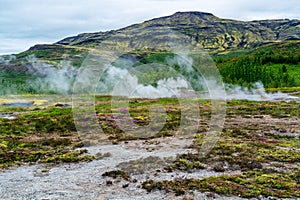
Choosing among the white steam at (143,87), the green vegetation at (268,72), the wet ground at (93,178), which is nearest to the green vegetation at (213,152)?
the wet ground at (93,178)

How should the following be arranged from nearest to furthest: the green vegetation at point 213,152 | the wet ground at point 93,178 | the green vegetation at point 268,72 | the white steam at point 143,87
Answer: the wet ground at point 93,178 < the green vegetation at point 213,152 < the white steam at point 143,87 < the green vegetation at point 268,72

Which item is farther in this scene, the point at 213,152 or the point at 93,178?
the point at 213,152

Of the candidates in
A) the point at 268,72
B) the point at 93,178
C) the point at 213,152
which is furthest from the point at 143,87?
the point at 93,178

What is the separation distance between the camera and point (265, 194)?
17391 millimetres

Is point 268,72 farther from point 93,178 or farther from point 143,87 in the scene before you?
point 93,178

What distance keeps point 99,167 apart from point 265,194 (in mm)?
13019

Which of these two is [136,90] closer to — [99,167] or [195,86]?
[195,86]

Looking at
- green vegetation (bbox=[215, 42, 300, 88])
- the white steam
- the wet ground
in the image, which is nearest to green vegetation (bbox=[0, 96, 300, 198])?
the wet ground

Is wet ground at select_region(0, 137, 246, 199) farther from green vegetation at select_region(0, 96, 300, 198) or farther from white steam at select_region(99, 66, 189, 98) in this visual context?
white steam at select_region(99, 66, 189, 98)

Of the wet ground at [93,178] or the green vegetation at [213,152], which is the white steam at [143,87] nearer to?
the green vegetation at [213,152]

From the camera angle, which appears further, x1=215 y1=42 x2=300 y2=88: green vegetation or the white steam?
x1=215 y1=42 x2=300 y2=88: green vegetation

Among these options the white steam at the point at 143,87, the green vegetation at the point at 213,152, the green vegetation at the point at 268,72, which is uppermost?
the green vegetation at the point at 268,72

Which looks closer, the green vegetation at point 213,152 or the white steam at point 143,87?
the green vegetation at point 213,152

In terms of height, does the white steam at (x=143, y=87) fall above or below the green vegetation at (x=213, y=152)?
above
